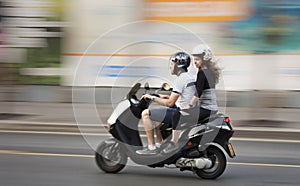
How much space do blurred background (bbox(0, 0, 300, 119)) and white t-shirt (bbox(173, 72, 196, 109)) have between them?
543 centimetres

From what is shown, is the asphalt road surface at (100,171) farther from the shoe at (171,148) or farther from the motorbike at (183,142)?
the shoe at (171,148)

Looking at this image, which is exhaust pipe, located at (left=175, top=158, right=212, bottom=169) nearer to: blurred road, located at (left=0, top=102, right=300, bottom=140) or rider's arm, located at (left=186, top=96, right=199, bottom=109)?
rider's arm, located at (left=186, top=96, right=199, bottom=109)

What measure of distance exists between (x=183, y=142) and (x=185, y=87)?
65 centimetres

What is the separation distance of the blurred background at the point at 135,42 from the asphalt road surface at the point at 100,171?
10.9 feet

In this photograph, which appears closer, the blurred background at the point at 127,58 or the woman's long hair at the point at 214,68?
the woman's long hair at the point at 214,68

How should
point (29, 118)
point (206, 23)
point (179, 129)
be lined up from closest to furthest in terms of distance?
point (179, 129) → point (29, 118) → point (206, 23)

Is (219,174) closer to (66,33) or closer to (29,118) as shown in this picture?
(29,118)

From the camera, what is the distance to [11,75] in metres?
16.2

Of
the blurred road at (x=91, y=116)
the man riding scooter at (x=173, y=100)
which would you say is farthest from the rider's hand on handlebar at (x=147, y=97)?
the blurred road at (x=91, y=116)

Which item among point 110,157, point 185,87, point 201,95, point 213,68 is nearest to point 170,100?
point 185,87

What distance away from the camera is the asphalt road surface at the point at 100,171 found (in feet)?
25.3

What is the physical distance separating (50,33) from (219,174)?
9.17m

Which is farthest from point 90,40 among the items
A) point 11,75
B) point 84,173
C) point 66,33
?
point 84,173

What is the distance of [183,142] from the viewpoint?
7762 mm
